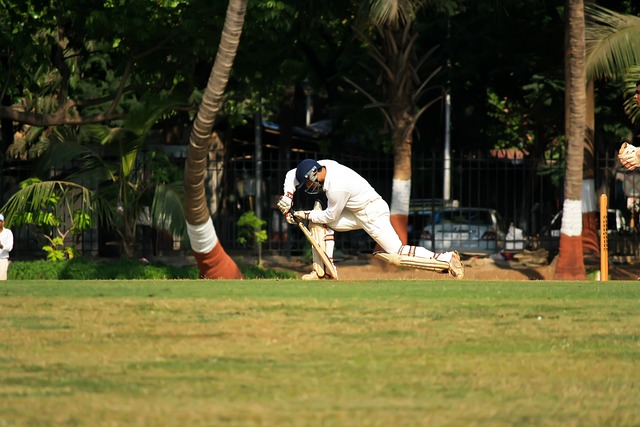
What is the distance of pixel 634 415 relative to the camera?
668cm

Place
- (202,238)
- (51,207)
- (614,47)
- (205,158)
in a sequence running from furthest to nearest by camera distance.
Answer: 1. (51,207)
2. (614,47)
3. (202,238)
4. (205,158)

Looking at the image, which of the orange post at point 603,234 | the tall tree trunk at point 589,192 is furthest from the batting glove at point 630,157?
the tall tree trunk at point 589,192

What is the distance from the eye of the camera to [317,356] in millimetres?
8133

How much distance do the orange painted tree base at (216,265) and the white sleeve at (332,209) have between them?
666cm

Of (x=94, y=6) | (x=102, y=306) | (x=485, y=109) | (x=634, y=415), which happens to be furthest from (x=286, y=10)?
(x=634, y=415)

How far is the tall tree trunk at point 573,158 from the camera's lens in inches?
821

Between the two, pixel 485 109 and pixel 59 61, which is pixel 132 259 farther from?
pixel 485 109

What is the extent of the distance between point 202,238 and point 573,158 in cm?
666

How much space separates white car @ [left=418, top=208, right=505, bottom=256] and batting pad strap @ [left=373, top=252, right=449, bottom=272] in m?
11.8

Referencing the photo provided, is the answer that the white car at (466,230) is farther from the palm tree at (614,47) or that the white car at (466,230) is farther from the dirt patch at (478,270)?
the palm tree at (614,47)

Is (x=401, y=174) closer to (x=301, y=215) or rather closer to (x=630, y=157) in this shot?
(x=301, y=215)

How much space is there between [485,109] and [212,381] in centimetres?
2372

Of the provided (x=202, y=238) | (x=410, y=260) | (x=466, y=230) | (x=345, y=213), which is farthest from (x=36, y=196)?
(x=466, y=230)

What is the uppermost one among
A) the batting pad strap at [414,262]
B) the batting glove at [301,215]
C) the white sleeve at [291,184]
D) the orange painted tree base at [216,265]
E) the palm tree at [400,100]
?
the palm tree at [400,100]
